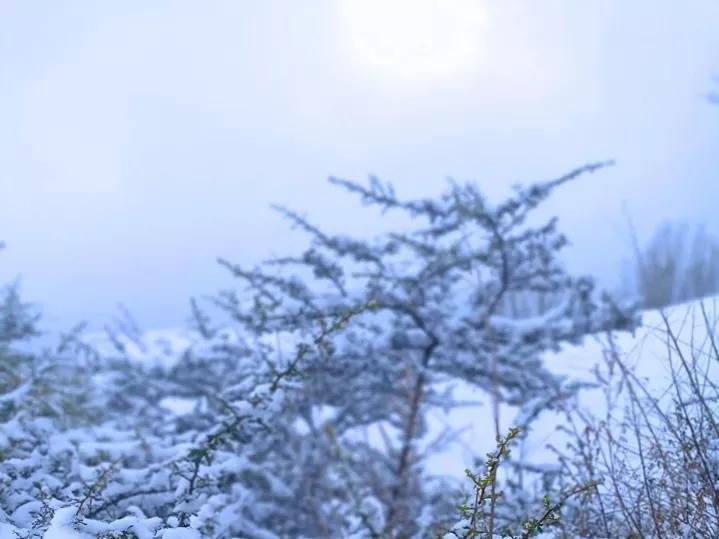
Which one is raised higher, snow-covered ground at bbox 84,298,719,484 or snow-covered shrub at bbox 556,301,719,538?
snow-covered ground at bbox 84,298,719,484

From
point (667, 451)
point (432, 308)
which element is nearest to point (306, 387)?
point (432, 308)

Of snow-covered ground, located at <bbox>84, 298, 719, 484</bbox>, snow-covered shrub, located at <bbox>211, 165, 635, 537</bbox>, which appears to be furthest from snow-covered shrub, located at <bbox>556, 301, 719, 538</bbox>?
snow-covered shrub, located at <bbox>211, 165, 635, 537</bbox>

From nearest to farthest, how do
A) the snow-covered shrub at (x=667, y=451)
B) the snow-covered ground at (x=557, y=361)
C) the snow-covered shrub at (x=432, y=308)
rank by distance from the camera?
the snow-covered shrub at (x=667, y=451) → the snow-covered ground at (x=557, y=361) → the snow-covered shrub at (x=432, y=308)

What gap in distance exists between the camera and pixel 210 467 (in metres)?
2.79

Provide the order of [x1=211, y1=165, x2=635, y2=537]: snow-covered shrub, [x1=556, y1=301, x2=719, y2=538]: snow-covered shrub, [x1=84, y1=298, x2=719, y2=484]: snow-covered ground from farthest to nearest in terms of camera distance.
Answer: [x1=211, y1=165, x2=635, y2=537]: snow-covered shrub → [x1=84, y1=298, x2=719, y2=484]: snow-covered ground → [x1=556, y1=301, x2=719, y2=538]: snow-covered shrub

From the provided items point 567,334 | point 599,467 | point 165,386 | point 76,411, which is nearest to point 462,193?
point 567,334

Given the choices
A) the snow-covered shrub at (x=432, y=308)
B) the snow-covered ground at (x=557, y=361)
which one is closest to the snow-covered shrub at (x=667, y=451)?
the snow-covered ground at (x=557, y=361)

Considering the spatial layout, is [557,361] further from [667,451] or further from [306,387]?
[667,451]

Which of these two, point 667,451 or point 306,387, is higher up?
point 306,387

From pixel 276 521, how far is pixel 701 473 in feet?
20.4

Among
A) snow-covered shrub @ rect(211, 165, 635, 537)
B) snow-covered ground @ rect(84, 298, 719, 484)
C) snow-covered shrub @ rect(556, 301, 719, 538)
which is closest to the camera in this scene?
snow-covered shrub @ rect(556, 301, 719, 538)

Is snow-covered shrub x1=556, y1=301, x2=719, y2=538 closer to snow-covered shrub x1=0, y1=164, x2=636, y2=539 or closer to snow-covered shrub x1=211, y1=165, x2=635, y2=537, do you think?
snow-covered shrub x1=0, y1=164, x2=636, y2=539

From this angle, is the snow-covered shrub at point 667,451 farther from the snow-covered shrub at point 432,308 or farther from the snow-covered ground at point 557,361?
the snow-covered shrub at point 432,308

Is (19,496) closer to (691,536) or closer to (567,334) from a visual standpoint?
(691,536)
